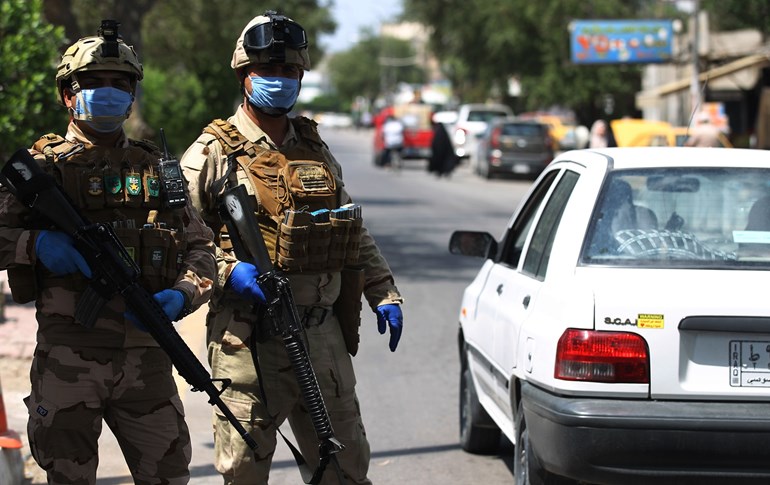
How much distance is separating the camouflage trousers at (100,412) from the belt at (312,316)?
54 centimetres

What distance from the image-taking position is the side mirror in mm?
5934

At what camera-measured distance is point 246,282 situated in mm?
3902

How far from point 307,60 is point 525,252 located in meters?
1.55

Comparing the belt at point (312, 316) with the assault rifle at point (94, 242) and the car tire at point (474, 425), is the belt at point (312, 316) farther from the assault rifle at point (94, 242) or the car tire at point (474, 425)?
the car tire at point (474, 425)

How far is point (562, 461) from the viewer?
13.9 ft

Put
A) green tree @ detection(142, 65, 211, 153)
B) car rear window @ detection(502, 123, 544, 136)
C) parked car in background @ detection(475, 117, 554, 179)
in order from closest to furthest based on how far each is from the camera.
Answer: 1. green tree @ detection(142, 65, 211, 153)
2. parked car in background @ detection(475, 117, 554, 179)
3. car rear window @ detection(502, 123, 544, 136)

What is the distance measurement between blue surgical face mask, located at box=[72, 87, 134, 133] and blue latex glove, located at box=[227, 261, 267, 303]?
0.59 metres

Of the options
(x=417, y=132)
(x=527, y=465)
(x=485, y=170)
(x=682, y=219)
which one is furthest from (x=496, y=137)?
(x=527, y=465)

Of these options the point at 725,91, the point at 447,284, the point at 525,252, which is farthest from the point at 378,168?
the point at 525,252

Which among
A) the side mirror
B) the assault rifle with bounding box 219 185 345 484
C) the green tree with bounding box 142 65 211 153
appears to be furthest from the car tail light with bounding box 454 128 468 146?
the assault rifle with bounding box 219 185 345 484

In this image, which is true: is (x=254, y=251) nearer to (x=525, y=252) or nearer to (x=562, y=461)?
(x=562, y=461)

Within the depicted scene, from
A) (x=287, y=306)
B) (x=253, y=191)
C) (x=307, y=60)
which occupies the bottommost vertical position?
(x=287, y=306)

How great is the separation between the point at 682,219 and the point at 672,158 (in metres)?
0.28

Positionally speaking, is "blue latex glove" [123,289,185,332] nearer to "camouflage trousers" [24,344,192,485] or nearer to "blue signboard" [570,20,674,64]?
"camouflage trousers" [24,344,192,485]
